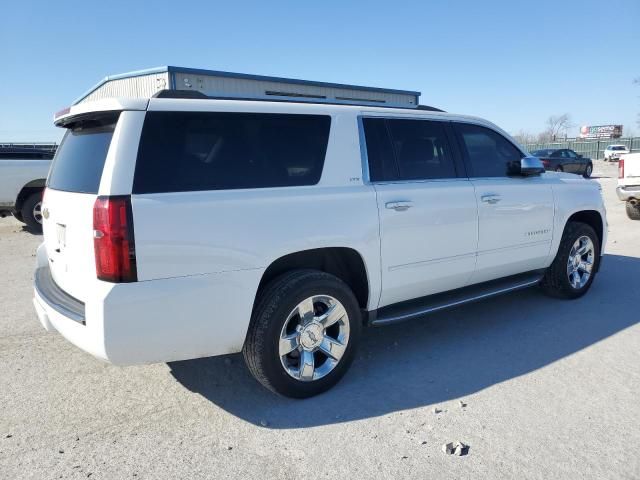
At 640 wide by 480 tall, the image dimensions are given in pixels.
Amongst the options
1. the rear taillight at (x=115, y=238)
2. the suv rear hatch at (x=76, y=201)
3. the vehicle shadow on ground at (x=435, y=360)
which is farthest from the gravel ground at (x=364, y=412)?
the rear taillight at (x=115, y=238)

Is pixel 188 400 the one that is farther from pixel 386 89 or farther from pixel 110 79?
pixel 386 89

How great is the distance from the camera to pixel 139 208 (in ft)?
8.63

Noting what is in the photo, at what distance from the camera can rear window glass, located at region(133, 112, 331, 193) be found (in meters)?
2.77

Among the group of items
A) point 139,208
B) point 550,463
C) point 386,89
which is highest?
point 386,89

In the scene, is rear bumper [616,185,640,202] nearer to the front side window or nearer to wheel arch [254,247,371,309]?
the front side window

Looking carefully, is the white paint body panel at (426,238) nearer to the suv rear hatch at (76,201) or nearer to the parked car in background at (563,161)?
the suv rear hatch at (76,201)

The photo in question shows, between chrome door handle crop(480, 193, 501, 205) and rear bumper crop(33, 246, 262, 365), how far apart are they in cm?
225

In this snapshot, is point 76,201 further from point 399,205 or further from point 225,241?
point 399,205

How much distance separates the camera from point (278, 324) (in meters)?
3.11

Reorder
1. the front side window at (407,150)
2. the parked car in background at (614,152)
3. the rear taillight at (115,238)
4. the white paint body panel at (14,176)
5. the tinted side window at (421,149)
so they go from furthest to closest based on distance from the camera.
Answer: the parked car in background at (614,152) → the white paint body panel at (14,176) → the tinted side window at (421,149) → the front side window at (407,150) → the rear taillight at (115,238)

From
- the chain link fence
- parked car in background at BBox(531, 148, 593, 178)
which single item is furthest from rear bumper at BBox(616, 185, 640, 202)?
the chain link fence

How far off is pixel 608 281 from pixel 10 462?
6.33 meters

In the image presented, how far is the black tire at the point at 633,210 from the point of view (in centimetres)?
1091

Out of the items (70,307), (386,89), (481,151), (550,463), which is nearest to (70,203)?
(70,307)
